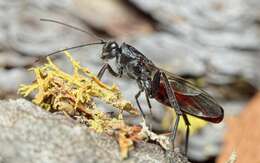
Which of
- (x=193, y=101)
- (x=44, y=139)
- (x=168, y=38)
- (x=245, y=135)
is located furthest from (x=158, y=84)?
(x=168, y=38)

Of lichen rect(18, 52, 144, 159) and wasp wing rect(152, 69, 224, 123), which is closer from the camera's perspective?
lichen rect(18, 52, 144, 159)

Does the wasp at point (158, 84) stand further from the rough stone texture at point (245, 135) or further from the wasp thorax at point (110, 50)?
the rough stone texture at point (245, 135)

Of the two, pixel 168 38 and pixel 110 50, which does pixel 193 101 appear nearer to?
pixel 110 50

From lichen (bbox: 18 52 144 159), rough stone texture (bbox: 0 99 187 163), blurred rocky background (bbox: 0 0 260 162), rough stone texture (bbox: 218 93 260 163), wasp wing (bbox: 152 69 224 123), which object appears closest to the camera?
rough stone texture (bbox: 0 99 187 163)

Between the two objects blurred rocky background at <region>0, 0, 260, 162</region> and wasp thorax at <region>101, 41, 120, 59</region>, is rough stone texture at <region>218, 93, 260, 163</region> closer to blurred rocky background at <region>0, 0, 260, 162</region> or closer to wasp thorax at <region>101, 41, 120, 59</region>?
blurred rocky background at <region>0, 0, 260, 162</region>

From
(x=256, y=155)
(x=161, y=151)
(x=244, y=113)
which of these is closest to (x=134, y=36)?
(x=244, y=113)

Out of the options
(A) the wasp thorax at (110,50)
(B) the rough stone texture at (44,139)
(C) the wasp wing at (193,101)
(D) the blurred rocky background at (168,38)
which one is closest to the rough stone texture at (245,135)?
(D) the blurred rocky background at (168,38)

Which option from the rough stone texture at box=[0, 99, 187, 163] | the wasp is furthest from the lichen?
the wasp
